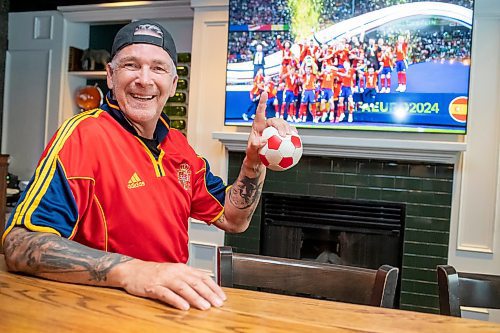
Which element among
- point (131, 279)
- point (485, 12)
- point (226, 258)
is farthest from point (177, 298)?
point (485, 12)

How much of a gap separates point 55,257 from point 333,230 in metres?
2.90

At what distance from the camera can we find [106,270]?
1140 mm

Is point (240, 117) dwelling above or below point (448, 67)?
below

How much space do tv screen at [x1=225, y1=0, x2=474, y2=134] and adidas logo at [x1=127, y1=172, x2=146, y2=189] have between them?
2360 mm

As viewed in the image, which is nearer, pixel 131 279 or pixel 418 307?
pixel 131 279

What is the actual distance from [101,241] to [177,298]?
1.77 feet

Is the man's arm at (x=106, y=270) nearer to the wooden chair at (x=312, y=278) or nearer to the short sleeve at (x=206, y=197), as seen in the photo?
the wooden chair at (x=312, y=278)

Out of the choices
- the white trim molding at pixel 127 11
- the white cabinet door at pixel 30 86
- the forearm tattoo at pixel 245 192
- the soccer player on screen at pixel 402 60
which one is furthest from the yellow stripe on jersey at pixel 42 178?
the white cabinet door at pixel 30 86

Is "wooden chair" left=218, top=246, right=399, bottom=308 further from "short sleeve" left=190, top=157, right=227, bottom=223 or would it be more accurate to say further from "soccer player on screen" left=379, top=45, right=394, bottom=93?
"soccer player on screen" left=379, top=45, right=394, bottom=93

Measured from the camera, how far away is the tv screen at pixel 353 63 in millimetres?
3453

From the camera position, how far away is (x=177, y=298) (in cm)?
103

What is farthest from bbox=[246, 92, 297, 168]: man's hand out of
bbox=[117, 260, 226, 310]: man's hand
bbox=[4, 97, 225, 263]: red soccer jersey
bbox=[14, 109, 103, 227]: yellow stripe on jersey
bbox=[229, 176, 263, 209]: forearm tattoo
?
bbox=[117, 260, 226, 310]: man's hand

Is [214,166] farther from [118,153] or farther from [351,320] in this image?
[351,320]

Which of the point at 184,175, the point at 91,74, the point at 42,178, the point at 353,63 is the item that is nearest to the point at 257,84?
the point at 353,63
